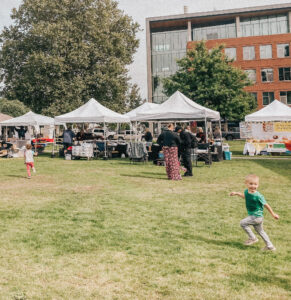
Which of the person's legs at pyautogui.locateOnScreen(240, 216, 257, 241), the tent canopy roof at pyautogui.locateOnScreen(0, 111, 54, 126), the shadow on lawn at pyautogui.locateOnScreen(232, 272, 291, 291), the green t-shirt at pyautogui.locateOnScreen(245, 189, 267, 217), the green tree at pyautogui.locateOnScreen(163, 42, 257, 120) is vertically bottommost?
the shadow on lawn at pyautogui.locateOnScreen(232, 272, 291, 291)

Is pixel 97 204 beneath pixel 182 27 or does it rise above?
beneath

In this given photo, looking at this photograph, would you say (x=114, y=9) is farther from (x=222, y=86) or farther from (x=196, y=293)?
(x=196, y=293)

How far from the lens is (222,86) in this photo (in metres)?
36.3

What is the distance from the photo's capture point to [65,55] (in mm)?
33656

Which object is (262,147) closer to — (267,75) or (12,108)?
(267,75)

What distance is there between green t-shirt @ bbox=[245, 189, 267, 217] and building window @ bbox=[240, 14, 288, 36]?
61.0 meters

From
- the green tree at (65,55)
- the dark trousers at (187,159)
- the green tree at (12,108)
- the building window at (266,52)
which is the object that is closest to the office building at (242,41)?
the building window at (266,52)

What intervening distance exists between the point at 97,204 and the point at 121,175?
16.5 feet

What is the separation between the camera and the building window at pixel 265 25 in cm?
5928

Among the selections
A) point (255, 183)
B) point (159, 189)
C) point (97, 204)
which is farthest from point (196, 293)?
point (159, 189)

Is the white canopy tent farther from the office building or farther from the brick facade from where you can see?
the brick facade

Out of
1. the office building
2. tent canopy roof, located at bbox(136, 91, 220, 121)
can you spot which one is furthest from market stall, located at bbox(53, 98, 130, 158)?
the office building

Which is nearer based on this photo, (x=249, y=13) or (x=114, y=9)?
(x=114, y=9)

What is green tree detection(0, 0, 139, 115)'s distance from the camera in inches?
1302
